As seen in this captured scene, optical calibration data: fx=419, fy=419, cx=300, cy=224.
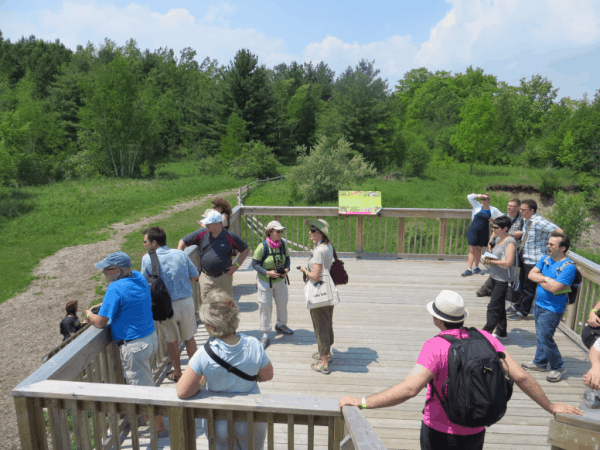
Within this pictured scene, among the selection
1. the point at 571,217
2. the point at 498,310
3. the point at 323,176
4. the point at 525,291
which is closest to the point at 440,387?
the point at 498,310

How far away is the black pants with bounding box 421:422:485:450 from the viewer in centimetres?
237

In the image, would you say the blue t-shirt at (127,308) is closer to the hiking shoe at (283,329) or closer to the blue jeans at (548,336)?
the hiking shoe at (283,329)

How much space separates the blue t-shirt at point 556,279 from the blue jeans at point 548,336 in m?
0.06

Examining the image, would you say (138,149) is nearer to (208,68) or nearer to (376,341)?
(376,341)

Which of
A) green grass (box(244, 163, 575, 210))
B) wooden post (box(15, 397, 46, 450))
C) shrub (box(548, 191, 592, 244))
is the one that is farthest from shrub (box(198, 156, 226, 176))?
wooden post (box(15, 397, 46, 450))

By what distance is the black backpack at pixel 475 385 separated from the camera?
209 centimetres

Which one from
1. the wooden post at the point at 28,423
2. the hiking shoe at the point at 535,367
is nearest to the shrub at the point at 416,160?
the hiking shoe at the point at 535,367

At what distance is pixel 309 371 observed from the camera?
180 inches

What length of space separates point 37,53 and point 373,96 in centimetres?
4581

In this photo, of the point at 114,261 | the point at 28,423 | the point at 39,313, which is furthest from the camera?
the point at 39,313

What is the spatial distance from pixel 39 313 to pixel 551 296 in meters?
10.6

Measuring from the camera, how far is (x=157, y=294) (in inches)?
152

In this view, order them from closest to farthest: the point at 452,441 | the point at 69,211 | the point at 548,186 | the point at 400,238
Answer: the point at 452,441
the point at 400,238
the point at 69,211
the point at 548,186

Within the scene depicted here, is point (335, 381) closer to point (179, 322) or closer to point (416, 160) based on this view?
point (179, 322)
